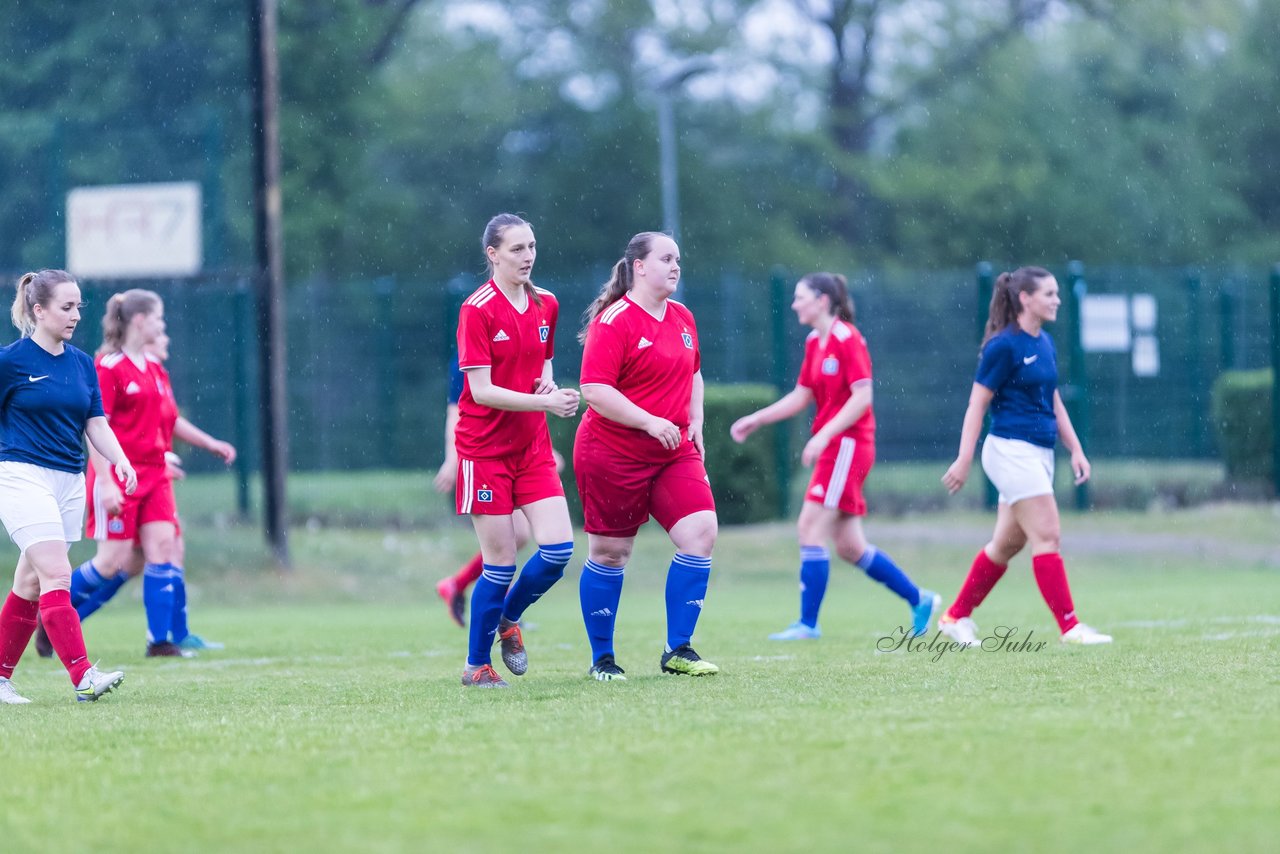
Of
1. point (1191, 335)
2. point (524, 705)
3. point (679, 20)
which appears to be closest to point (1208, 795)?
point (524, 705)

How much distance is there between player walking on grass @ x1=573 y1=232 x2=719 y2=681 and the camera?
7652mm

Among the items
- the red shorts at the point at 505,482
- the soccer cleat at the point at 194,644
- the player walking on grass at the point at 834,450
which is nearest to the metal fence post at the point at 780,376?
the player walking on grass at the point at 834,450

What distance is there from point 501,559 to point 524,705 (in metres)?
0.94

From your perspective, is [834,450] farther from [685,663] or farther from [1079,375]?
[1079,375]

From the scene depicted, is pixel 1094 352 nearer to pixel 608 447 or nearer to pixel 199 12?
pixel 608 447

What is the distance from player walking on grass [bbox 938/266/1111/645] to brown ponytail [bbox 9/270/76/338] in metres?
4.22

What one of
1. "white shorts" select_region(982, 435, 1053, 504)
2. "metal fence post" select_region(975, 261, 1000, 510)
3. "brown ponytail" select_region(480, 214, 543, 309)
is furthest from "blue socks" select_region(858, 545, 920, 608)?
"metal fence post" select_region(975, 261, 1000, 510)

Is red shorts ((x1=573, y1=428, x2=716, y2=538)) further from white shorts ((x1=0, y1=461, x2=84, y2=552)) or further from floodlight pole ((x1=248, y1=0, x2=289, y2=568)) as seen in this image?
floodlight pole ((x1=248, y1=0, x2=289, y2=568))

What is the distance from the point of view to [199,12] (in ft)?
107

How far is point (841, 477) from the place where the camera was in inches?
400

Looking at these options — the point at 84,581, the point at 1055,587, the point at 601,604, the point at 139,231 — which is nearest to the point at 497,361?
the point at 601,604

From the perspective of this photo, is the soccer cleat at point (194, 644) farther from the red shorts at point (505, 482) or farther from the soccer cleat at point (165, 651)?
the red shorts at point (505, 482)

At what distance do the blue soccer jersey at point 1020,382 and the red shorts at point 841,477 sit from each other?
1454 mm

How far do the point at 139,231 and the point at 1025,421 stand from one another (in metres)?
13.1
